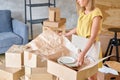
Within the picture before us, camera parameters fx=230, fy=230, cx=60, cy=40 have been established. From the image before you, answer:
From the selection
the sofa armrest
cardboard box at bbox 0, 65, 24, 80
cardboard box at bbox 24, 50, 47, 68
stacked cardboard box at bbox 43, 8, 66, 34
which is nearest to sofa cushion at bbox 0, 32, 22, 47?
the sofa armrest

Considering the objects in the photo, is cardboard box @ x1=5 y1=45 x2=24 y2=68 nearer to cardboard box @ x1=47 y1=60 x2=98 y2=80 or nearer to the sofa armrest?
cardboard box @ x1=47 y1=60 x2=98 y2=80

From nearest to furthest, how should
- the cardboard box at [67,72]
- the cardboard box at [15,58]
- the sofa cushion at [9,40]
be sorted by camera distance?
the cardboard box at [67,72]
the cardboard box at [15,58]
the sofa cushion at [9,40]

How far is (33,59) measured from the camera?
176 centimetres

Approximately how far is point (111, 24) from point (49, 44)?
381cm

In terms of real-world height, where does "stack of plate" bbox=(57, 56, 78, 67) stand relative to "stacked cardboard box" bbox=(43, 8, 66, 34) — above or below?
below

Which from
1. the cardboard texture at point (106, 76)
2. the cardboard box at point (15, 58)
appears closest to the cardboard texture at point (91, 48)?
the cardboard box at point (15, 58)

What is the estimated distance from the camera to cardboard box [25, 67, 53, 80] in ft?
Answer: 5.90

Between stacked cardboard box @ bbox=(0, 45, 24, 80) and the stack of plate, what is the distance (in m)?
0.39

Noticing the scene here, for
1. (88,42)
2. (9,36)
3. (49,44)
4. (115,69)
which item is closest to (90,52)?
(88,42)

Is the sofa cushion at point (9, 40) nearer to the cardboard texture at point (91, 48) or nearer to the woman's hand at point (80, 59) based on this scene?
the cardboard texture at point (91, 48)

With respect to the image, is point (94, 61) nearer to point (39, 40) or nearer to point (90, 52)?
point (90, 52)

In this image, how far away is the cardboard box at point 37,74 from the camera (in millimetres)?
1798

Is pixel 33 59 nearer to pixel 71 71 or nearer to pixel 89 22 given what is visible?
pixel 71 71

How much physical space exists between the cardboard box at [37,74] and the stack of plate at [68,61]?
0.60ft
